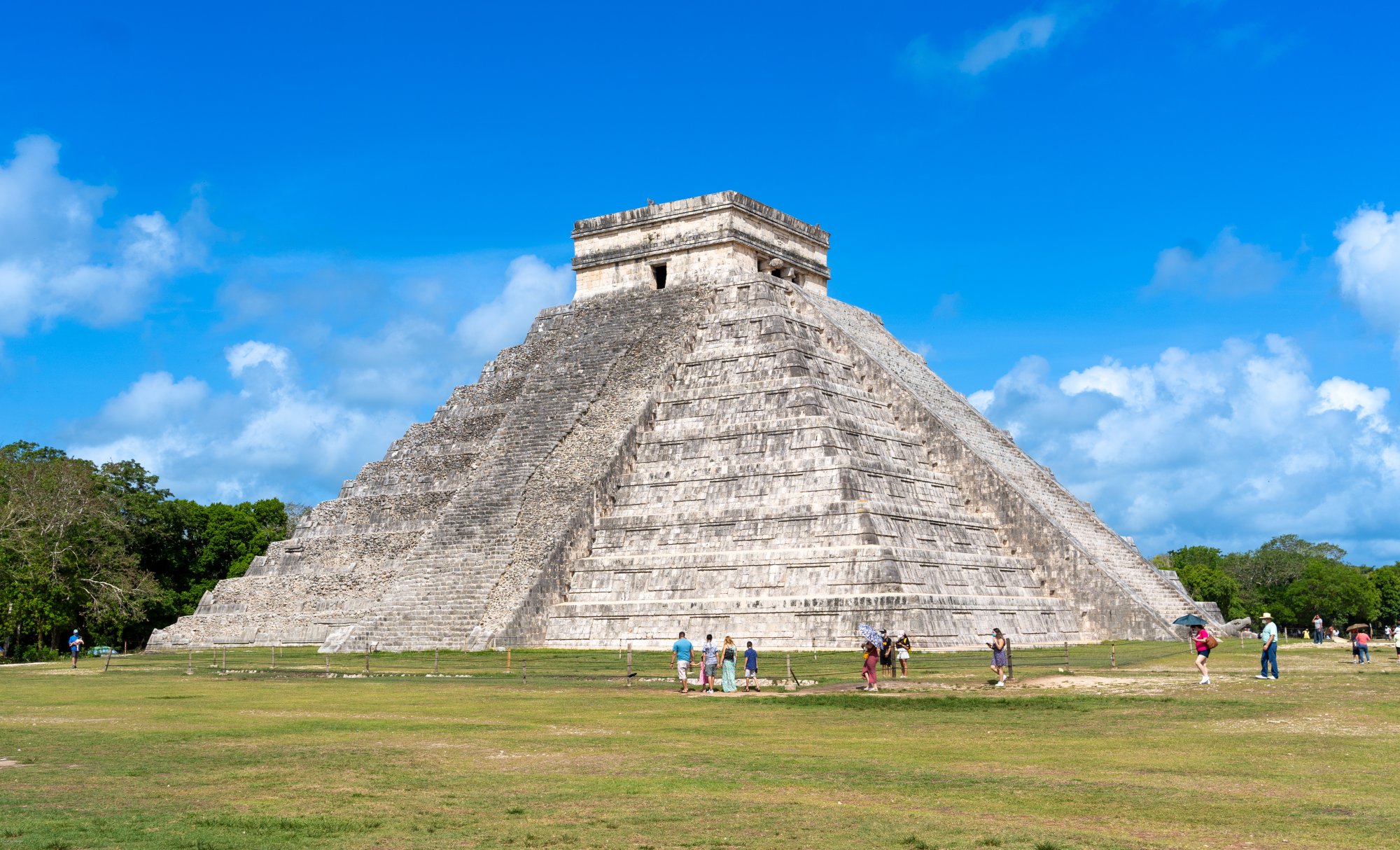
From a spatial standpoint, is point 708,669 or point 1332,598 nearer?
point 708,669

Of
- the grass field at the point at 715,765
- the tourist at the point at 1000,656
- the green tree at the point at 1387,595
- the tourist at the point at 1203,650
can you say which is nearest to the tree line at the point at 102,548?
the grass field at the point at 715,765

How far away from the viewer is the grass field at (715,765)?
935cm

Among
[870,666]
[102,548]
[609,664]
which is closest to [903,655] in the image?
[870,666]

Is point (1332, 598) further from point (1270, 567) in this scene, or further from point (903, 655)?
point (903, 655)

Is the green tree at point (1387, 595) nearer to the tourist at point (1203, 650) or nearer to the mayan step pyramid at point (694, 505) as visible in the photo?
the mayan step pyramid at point (694, 505)

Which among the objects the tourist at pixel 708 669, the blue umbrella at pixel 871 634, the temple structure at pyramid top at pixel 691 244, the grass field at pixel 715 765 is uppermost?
the temple structure at pyramid top at pixel 691 244

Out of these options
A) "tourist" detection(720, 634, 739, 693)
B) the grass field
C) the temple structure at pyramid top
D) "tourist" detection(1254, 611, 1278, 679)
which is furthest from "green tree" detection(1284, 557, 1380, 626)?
"tourist" detection(720, 634, 739, 693)

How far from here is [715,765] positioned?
12.6m

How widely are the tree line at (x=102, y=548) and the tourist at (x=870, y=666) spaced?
2432 cm

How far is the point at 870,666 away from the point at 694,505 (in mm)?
11648

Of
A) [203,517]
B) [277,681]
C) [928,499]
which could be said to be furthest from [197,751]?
[203,517]

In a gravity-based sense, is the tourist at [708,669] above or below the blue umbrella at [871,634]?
below

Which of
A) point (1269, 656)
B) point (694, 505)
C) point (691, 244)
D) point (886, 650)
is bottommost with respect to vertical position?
point (1269, 656)

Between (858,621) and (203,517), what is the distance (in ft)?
113
